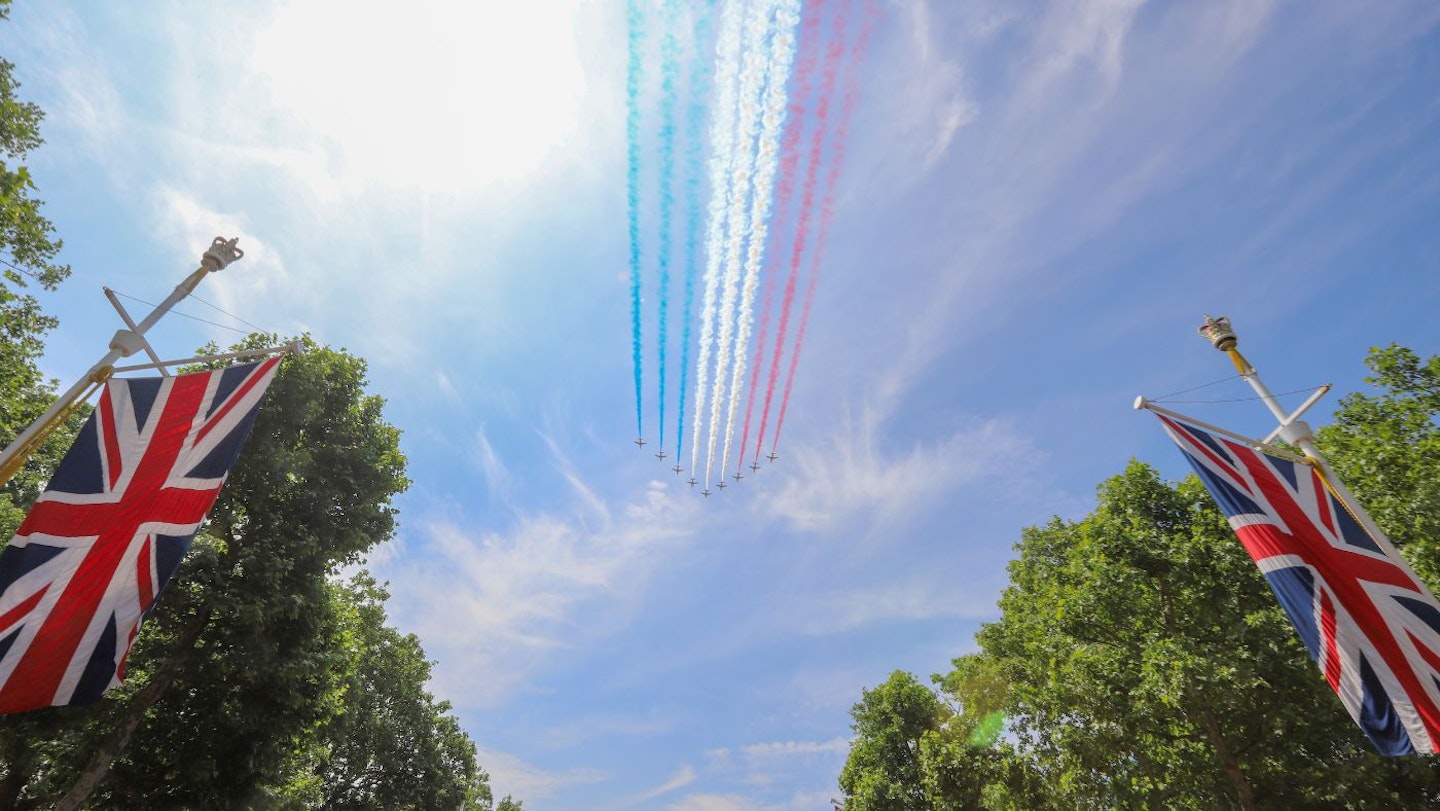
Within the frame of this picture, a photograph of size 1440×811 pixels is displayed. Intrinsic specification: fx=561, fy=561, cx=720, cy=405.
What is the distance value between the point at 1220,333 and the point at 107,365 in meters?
21.0

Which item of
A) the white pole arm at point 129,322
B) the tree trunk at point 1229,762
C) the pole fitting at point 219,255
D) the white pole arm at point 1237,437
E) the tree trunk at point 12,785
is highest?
the pole fitting at point 219,255

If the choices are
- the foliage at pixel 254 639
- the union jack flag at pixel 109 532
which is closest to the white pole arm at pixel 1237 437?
the union jack flag at pixel 109 532

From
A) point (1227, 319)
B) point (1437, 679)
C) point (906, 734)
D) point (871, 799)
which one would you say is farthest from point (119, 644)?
point (906, 734)

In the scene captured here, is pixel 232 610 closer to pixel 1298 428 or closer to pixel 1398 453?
pixel 1298 428

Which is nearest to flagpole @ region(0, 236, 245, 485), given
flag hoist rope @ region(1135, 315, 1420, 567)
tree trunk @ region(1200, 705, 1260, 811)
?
flag hoist rope @ region(1135, 315, 1420, 567)

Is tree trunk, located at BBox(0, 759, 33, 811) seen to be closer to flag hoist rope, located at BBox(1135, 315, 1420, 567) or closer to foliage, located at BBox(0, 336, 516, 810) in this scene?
foliage, located at BBox(0, 336, 516, 810)

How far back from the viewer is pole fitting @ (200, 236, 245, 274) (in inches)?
409

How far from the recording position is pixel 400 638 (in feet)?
111

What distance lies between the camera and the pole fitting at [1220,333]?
1209 centimetres

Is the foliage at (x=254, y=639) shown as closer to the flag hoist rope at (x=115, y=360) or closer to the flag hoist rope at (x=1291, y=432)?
the flag hoist rope at (x=115, y=360)

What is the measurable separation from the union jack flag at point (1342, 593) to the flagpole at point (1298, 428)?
15 centimetres

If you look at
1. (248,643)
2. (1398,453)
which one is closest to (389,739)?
(248,643)

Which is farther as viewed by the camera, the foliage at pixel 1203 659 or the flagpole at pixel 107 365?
the foliage at pixel 1203 659

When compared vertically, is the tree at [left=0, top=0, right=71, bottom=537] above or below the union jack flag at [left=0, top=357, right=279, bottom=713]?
above
